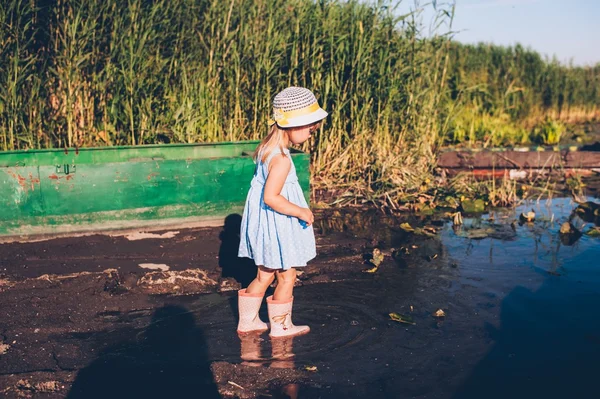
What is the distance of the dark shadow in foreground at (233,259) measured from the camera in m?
4.74

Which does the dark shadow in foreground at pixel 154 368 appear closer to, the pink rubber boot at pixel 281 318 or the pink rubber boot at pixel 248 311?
the pink rubber boot at pixel 248 311

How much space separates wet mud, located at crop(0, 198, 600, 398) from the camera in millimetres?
3141

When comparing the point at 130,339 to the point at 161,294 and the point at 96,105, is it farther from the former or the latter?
the point at 96,105

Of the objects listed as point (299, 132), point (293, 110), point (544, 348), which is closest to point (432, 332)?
point (544, 348)

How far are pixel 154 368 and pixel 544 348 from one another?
2.14 meters

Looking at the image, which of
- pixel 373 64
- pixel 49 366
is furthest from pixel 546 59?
pixel 49 366

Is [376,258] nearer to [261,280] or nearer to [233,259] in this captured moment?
[233,259]

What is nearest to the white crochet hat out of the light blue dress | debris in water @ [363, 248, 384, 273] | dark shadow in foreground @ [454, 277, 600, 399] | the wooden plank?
the light blue dress

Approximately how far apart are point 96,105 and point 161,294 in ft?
11.7

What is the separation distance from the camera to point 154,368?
3.28 metres

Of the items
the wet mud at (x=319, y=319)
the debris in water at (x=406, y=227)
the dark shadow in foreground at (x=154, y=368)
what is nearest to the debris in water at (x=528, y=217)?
the wet mud at (x=319, y=319)

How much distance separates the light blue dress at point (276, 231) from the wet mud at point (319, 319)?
516 mm

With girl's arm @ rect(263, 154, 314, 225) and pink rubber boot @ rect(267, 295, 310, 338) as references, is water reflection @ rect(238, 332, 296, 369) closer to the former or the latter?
pink rubber boot @ rect(267, 295, 310, 338)

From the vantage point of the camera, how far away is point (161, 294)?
14.4ft
